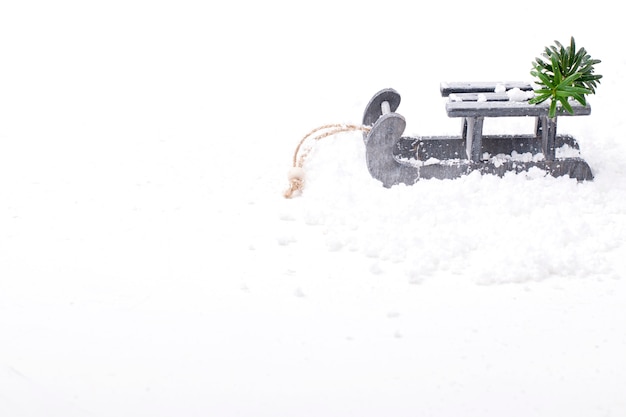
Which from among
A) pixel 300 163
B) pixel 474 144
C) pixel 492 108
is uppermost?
pixel 492 108

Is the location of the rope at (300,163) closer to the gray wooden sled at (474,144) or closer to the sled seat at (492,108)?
the gray wooden sled at (474,144)

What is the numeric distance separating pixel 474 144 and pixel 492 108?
18 centimetres

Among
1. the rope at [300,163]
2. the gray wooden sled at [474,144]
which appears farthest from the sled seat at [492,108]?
the rope at [300,163]

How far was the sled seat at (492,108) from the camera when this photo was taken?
14.2 feet

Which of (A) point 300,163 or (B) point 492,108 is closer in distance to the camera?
(B) point 492,108

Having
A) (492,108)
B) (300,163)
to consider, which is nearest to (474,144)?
(492,108)

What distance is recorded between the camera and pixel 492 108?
14.2ft

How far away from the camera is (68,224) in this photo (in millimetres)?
4270

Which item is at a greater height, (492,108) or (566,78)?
(566,78)

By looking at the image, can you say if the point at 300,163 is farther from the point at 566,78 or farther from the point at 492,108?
the point at 566,78

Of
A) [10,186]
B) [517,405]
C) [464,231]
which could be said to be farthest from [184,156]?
[517,405]

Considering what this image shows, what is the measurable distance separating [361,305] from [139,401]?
89 centimetres

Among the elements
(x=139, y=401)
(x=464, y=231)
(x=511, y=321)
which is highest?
(x=464, y=231)

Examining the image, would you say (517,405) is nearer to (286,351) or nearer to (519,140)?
(286,351)
